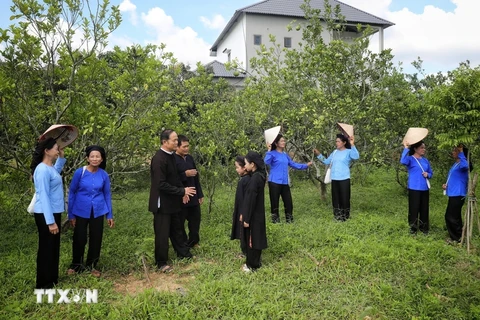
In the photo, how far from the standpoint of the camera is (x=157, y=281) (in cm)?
460

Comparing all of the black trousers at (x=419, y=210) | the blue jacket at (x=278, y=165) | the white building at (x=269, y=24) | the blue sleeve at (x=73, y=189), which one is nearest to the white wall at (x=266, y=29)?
the white building at (x=269, y=24)

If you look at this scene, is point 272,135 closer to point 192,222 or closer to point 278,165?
point 278,165

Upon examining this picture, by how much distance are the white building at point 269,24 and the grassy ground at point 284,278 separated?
17271 millimetres

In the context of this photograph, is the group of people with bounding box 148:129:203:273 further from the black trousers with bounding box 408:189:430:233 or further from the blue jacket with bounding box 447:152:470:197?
the blue jacket with bounding box 447:152:470:197

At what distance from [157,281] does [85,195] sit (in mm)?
1376

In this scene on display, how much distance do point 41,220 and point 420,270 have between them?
4.47 metres

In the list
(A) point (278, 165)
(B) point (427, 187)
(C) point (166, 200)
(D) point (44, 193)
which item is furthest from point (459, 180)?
(D) point (44, 193)

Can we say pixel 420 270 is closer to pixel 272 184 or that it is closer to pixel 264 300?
pixel 264 300

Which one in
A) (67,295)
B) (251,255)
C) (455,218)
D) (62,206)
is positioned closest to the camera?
Answer: (67,295)

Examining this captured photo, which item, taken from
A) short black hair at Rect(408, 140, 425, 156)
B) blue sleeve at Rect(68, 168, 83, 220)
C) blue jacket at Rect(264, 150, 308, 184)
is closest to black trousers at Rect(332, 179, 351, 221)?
blue jacket at Rect(264, 150, 308, 184)

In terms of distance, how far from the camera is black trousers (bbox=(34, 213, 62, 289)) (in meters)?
4.20

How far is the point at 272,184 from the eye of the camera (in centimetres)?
705

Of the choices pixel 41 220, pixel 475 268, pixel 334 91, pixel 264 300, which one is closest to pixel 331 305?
pixel 264 300

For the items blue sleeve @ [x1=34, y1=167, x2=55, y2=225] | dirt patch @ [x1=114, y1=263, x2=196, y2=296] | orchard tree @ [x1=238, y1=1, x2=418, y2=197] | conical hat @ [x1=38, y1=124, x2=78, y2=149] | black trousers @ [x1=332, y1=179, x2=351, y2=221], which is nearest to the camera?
blue sleeve @ [x1=34, y1=167, x2=55, y2=225]
